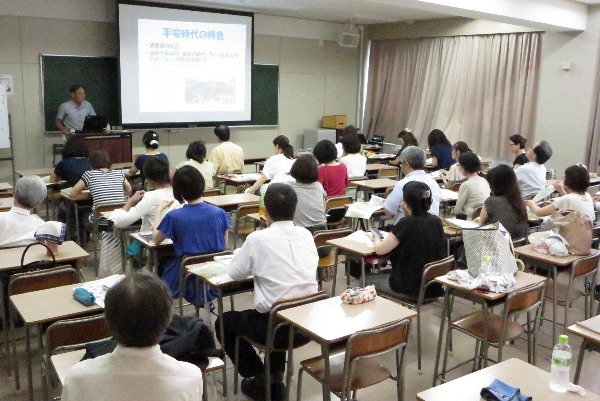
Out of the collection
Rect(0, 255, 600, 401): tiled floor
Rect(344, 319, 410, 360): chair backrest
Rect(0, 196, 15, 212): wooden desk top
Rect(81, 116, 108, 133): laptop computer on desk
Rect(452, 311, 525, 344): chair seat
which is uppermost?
Rect(81, 116, 108, 133): laptop computer on desk

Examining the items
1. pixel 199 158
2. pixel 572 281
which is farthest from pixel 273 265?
pixel 199 158

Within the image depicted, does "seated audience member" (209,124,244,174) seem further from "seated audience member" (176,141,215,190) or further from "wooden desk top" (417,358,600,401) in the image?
"wooden desk top" (417,358,600,401)

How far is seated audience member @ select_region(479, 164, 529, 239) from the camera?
14.1 ft

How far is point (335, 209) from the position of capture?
5.33 m

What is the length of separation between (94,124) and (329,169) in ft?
13.2

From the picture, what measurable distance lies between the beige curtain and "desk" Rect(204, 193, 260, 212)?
220 inches

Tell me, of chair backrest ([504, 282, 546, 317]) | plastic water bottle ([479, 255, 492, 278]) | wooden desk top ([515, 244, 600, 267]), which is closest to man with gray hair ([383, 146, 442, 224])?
wooden desk top ([515, 244, 600, 267])

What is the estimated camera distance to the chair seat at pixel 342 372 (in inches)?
105

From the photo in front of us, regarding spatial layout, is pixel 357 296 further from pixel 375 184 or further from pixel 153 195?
pixel 375 184

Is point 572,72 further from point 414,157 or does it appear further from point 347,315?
point 347,315

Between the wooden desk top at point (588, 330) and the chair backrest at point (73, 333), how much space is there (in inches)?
81.2

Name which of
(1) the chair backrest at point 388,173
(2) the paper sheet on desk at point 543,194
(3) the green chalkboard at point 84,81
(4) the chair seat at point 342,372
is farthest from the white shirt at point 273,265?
(3) the green chalkboard at point 84,81

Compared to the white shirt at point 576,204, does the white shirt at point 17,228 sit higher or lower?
lower

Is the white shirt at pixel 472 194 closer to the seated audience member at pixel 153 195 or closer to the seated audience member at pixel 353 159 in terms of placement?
the seated audience member at pixel 353 159
